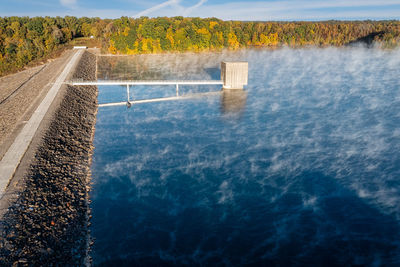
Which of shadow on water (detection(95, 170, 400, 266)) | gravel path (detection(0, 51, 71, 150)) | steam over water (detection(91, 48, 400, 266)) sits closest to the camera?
shadow on water (detection(95, 170, 400, 266))

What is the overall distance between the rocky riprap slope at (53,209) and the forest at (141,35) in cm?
7481

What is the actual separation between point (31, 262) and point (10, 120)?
25280mm

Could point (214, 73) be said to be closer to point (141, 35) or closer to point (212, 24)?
point (141, 35)

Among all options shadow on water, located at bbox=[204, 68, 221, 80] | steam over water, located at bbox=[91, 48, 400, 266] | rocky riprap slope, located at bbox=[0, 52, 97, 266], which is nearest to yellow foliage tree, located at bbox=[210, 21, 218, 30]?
shadow on water, located at bbox=[204, 68, 221, 80]

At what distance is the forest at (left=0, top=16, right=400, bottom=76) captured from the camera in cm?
11169

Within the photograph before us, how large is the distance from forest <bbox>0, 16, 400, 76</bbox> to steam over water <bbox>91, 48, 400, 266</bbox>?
250ft

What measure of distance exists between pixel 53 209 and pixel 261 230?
46.9 feet

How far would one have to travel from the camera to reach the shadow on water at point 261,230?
18859 mm

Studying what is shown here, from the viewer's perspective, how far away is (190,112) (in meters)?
44.4

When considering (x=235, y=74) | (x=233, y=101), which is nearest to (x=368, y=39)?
(x=235, y=74)

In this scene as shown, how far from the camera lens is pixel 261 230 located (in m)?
21.2

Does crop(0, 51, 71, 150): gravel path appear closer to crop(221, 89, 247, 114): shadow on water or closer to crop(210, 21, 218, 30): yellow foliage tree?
crop(221, 89, 247, 114): shadow on water

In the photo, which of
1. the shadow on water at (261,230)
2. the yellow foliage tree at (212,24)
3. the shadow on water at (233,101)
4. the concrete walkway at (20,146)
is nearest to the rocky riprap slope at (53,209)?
the concrete walkway at (20,146)

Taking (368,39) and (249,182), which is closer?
(249,182)
